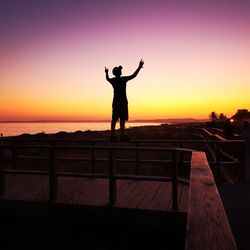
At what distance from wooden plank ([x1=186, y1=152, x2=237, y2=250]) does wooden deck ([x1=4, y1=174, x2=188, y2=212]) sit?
3514mm

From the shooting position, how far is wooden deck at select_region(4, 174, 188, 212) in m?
6.48

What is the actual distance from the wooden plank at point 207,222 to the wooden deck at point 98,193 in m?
3.51

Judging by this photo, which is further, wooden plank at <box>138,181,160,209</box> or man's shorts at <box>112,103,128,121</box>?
man's shorts at <box>112,103,128,121</box>

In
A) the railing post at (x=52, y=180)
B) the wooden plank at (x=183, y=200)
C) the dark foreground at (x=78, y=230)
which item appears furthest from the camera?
the railing post at (x=52, y=180)

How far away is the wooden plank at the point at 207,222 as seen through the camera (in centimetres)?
162

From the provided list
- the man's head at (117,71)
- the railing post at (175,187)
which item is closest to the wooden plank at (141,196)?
the railing post at (175,187)

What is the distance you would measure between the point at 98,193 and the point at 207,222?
5.65m

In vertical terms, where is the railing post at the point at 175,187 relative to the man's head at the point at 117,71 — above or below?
below

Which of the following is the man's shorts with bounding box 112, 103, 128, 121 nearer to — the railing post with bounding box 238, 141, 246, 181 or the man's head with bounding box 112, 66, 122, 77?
the man's head with bounding box 112, 66, 122, 77

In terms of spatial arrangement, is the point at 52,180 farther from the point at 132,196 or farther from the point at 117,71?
the point at 117,71

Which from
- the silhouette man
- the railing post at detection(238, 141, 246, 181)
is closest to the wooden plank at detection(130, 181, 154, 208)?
the silhouette man

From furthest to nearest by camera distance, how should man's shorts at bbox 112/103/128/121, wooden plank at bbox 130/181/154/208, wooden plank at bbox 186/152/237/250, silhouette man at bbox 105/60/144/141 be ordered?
man's shorts at bbox 112/103/128/121, silhouette man at bbox 105/60/144/141, wooden plank at bbox 130/181/154/208, wooden plank at bbox 186/152/237/250

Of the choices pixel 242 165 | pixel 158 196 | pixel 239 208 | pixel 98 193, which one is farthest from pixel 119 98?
pixel 239 208

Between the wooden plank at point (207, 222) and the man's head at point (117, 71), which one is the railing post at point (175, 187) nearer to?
the man's head at point (117, 71)
